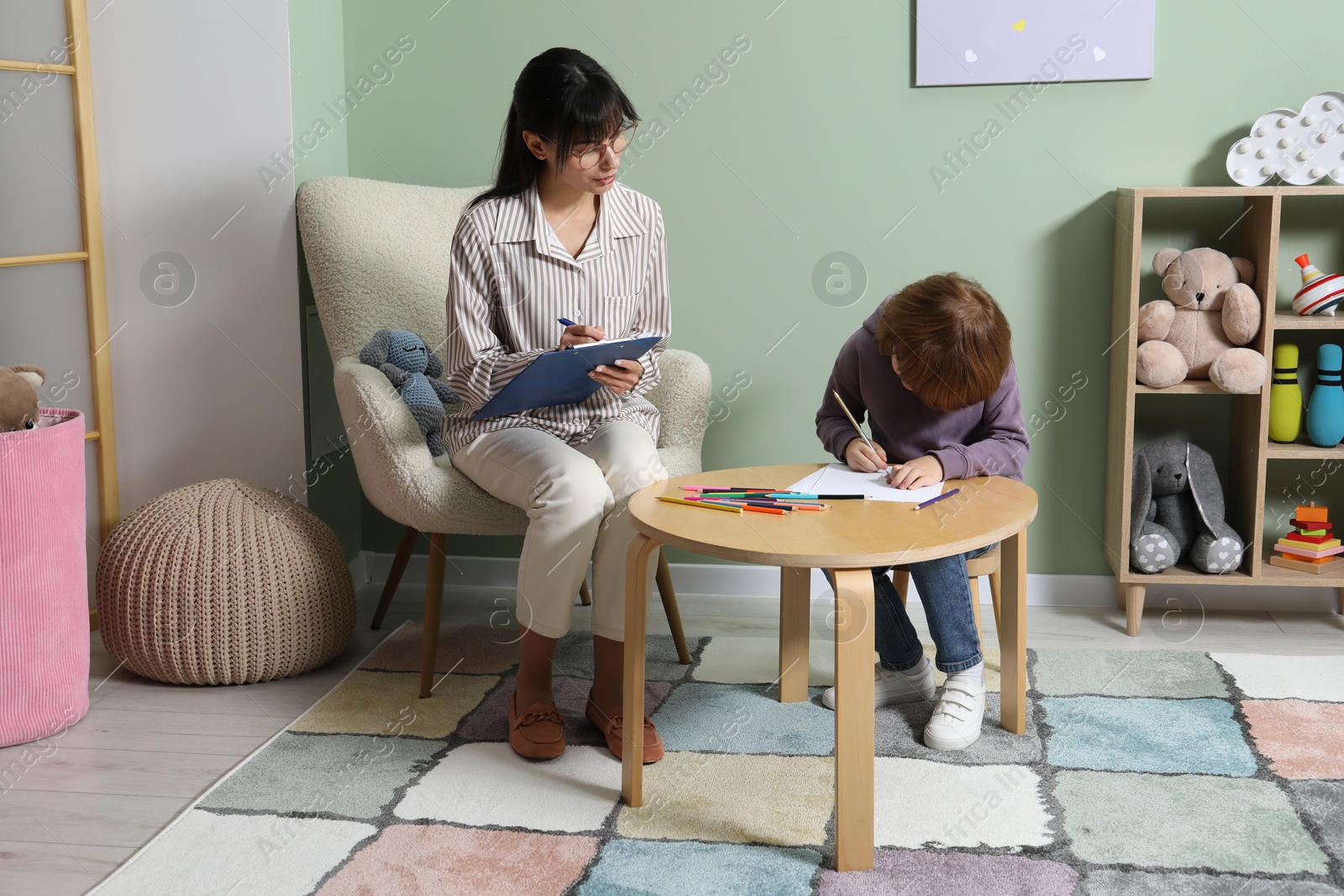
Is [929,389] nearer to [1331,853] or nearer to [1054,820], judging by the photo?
[1054,820]

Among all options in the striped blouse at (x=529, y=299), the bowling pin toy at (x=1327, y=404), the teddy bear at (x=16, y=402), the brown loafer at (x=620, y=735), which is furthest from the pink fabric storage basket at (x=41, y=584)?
the bowling pin toy at (x=1327, y=404)

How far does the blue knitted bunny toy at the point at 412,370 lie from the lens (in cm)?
201

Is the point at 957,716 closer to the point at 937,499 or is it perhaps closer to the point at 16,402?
the point at 937,499

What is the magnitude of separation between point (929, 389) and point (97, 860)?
1.24 m

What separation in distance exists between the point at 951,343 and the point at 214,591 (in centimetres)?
126

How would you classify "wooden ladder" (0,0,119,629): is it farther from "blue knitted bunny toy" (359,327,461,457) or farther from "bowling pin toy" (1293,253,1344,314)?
"bowling pin toy" (1293,253,1344,314)

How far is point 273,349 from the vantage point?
2.25 meters

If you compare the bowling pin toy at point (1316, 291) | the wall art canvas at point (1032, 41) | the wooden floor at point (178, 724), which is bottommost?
the wooden floor at point (178, 724)

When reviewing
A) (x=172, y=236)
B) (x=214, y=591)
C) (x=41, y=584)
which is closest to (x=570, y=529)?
(x=214, y=591)

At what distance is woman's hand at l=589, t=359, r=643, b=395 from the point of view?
170cm

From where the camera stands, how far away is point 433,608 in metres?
1.88

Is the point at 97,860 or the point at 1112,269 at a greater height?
the point at 1112,269

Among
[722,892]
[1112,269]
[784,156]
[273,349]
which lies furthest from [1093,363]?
[273,349]

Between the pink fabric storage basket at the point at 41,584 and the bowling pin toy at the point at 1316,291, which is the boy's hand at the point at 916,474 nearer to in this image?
the bowling pin toy at the point at 1316,291
